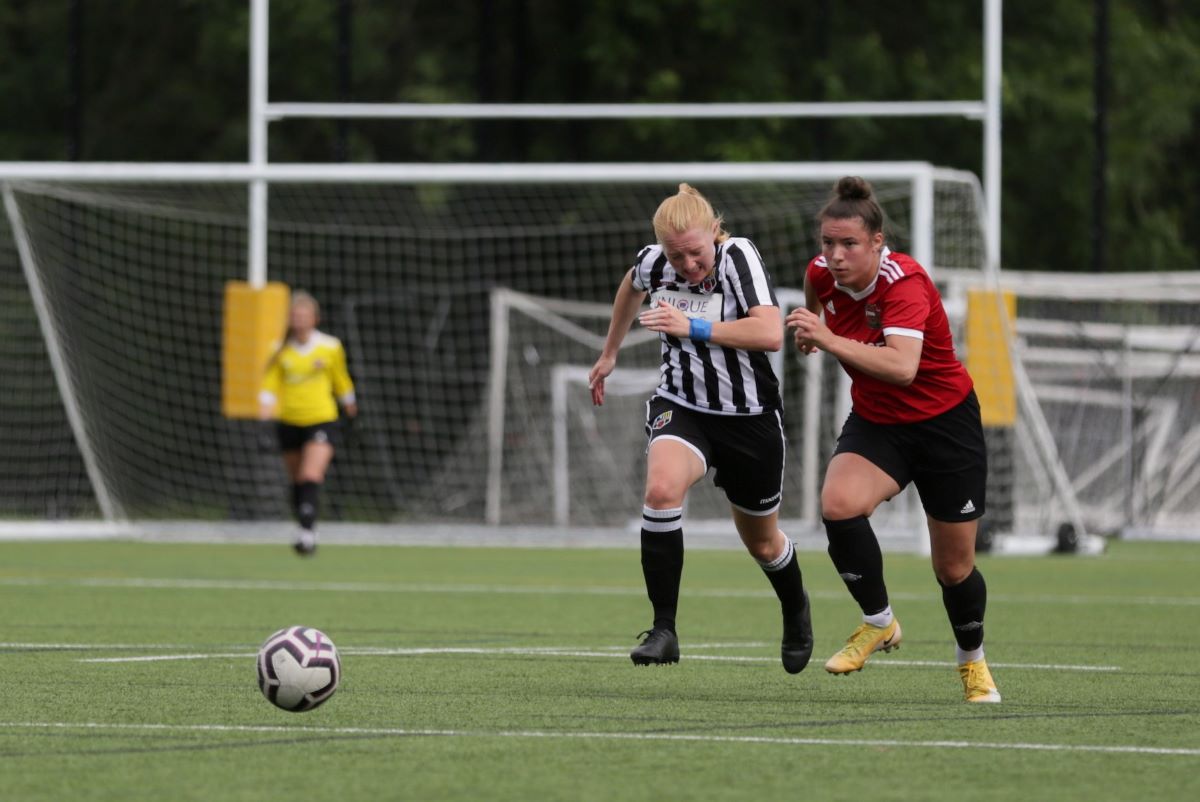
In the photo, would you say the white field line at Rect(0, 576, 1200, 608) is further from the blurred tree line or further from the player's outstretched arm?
the blurred tree line

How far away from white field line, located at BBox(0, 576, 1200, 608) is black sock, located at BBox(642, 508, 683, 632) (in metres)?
5.19

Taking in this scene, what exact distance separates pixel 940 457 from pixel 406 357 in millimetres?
16948

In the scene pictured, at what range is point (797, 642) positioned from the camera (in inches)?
310

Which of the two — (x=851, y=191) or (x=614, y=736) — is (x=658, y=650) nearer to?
(x=614, y=736)

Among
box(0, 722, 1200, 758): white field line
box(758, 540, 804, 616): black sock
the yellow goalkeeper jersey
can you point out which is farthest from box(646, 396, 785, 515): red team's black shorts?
the yellow goalkeeper jersey

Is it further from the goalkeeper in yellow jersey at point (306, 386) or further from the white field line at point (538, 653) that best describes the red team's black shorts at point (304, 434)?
the white field line at point (538, 653)

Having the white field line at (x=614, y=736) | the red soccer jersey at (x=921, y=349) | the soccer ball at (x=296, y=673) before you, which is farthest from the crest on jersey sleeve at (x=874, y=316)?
the soccer ball at (x=296, y=673)

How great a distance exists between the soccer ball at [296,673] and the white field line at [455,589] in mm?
6558

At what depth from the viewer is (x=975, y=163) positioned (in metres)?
30.1

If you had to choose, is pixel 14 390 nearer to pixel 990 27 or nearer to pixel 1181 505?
pixel 990 27

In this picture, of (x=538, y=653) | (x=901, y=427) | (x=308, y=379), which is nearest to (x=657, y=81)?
(x=308, y=379)

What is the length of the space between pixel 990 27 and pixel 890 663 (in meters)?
11.8

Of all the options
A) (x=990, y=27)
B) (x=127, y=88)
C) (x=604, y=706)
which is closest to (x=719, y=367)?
(x=604, y=706)

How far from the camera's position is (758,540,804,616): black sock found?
8016 millimetres
